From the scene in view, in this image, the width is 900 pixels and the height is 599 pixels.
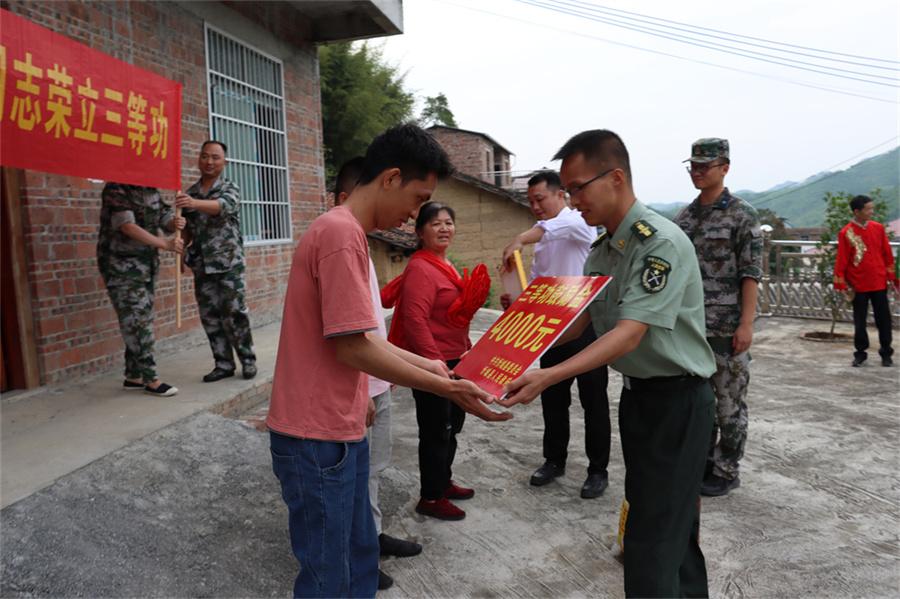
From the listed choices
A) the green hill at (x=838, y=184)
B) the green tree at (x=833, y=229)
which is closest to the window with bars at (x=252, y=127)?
the green tree at (x=833, y=229)

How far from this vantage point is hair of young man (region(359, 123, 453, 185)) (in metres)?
1.98

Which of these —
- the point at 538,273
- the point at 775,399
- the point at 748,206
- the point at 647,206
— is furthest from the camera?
the point at 775,399

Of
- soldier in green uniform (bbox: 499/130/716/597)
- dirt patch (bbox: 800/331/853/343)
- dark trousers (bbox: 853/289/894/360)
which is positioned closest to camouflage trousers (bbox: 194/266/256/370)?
soldier in green uniform (bbox: 499/130/716/597)

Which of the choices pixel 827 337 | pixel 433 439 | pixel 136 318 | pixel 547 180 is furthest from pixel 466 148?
pixel 433 439

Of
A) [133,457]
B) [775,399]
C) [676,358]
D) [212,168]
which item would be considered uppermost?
[212,168]

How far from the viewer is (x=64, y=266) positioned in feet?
16.4

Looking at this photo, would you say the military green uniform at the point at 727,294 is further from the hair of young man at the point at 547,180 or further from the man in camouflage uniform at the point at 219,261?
the man in camouflage uniform at the point at 219,261

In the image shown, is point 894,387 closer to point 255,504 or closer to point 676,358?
point 676,358

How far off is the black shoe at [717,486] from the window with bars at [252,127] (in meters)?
5.78

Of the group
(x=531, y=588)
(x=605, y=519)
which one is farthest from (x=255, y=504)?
(x=605, y=519)

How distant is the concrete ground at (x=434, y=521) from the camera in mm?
2773

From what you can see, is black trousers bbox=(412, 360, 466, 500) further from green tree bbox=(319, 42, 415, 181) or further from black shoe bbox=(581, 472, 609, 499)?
green tree bbox=(319, 42, 415, 181)

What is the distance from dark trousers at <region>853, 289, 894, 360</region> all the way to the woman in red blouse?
5.90 metres

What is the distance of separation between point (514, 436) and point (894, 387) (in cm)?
400
